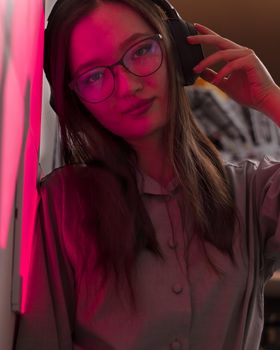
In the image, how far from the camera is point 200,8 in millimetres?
1750

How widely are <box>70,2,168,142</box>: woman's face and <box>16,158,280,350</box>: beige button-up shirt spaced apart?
88mm

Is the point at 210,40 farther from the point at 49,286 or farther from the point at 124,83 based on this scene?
the point at 49,286

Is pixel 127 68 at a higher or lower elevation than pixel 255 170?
higher

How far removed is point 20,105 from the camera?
2.52ft

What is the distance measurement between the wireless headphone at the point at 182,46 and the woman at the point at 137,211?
1cm

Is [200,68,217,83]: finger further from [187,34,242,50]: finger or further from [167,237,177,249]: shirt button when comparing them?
[167,237,177,249]: shirt button

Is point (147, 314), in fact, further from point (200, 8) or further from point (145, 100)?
point (200, 8)

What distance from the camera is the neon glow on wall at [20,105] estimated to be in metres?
0.67

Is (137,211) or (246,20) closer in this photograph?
(137,211)

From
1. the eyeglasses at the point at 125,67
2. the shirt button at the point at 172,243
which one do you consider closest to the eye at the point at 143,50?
the eyeglasses at the point at 125,67

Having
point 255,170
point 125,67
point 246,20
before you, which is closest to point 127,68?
point 125,67

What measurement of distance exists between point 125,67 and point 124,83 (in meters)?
0.02

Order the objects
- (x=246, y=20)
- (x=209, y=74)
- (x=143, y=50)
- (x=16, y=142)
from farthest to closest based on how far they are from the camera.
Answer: (x=246, y=20) < (x=209, y=74) < (x=143, y=50) < (x=16, y=142)

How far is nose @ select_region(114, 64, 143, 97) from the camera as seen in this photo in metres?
0.82
